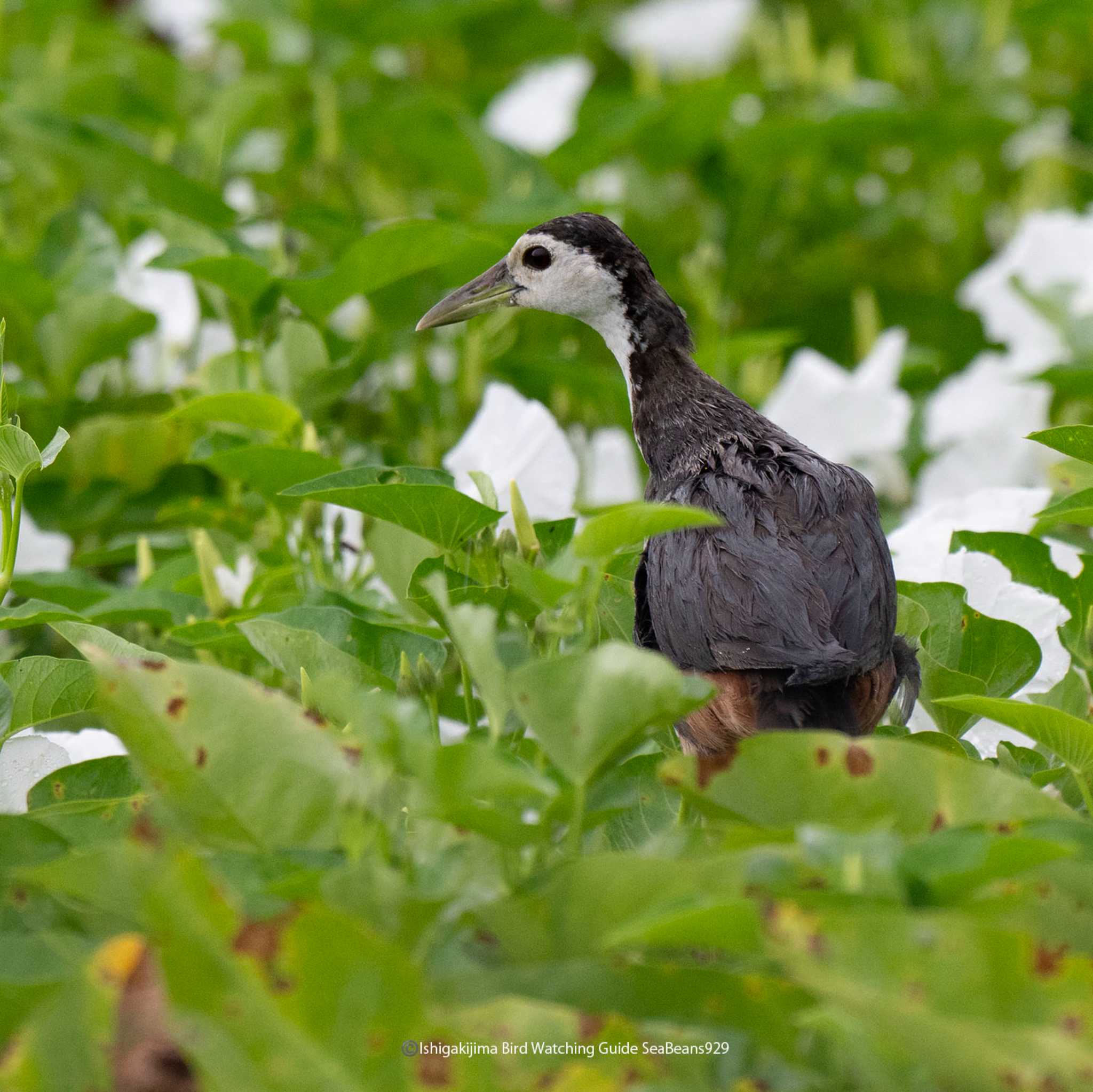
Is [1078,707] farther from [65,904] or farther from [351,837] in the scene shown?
[65,904]

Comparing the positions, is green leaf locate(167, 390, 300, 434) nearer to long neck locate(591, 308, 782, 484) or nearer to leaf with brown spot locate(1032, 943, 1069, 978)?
long neck locate(591, 308, 782, 484)

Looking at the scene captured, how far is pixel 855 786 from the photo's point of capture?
115cm

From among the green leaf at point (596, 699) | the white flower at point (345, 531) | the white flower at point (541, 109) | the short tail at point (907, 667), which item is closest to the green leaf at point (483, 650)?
the green leaf at point (596, 699)

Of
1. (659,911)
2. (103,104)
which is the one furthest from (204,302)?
(659,911)

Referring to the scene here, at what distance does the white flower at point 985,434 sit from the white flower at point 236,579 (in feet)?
3.59

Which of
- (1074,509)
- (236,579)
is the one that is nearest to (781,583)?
(1074,509)

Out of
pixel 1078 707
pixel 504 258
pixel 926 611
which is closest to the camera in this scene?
pixel 1078 707

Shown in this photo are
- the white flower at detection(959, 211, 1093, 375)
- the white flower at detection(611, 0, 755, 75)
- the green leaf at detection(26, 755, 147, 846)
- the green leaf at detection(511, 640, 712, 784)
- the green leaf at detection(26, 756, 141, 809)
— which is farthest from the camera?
the white flower at detection(611, 0, 755, 75)

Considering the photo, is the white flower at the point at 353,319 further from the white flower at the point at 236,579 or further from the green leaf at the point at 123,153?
the white flower at the point at 236,579

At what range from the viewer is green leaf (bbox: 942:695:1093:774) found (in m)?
1.31

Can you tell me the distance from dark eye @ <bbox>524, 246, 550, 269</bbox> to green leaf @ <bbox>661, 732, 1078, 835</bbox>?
1.26 m

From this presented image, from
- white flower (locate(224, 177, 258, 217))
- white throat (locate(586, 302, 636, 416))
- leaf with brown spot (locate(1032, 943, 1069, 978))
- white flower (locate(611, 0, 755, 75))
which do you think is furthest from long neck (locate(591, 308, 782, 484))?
white flower (locate(611, 0, 755, 75))

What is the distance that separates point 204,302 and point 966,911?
188 centimetres

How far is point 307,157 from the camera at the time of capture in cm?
324
